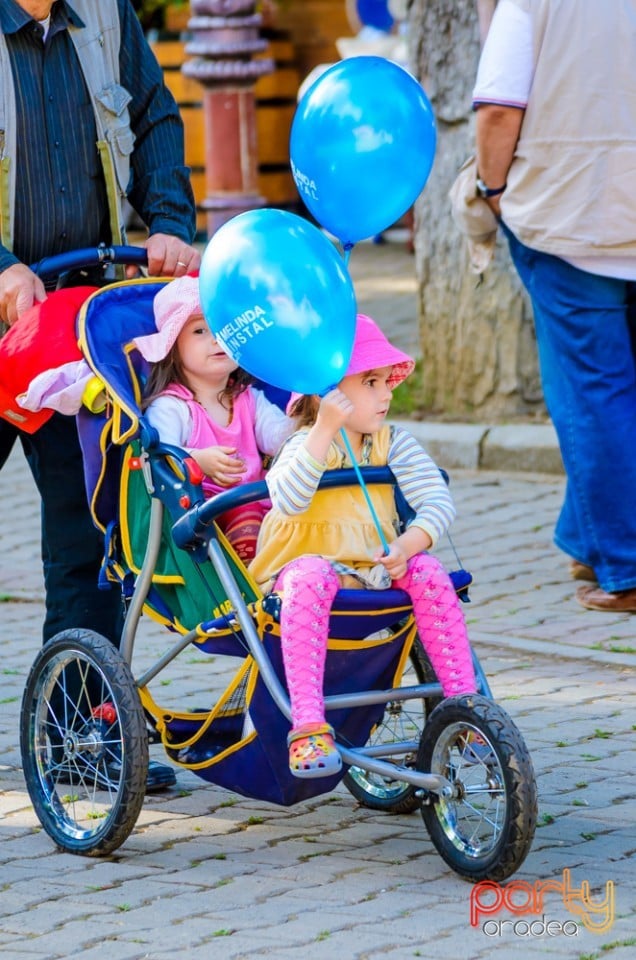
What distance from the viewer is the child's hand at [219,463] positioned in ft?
13.2

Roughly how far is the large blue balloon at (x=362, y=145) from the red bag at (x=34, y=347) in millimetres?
654

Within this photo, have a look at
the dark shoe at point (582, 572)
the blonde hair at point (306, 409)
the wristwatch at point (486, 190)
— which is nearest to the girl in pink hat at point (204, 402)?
the blonde hair at point (306, 409)

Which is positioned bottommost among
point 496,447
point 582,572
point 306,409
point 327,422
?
point 496,447

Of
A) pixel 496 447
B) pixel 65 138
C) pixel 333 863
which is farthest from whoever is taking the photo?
pixel 496 447

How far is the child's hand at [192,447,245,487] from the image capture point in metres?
4.04

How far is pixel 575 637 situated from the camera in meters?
5.80

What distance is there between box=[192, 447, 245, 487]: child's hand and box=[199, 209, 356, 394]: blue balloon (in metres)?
0.36

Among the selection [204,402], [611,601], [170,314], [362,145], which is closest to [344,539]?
[204,402]

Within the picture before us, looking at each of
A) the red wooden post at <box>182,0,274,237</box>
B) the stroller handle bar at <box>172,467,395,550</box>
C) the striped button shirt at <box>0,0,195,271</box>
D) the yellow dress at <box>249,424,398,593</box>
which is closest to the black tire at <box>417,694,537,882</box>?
the yellow dress at <box>249,424,398,593</box>

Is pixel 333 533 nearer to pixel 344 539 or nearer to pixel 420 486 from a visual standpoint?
pixel 344 539

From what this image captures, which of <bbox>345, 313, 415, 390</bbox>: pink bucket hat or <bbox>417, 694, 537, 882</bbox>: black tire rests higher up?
<bbox>345, 313, 415, 390</bbox>: pink bucket hat

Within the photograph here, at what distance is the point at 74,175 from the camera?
4574mm

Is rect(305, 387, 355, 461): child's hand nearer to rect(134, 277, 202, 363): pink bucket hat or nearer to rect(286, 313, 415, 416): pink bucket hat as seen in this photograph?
rect(286, 313, 415, 416): pink bucket hat

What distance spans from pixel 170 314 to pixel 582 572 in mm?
2524
